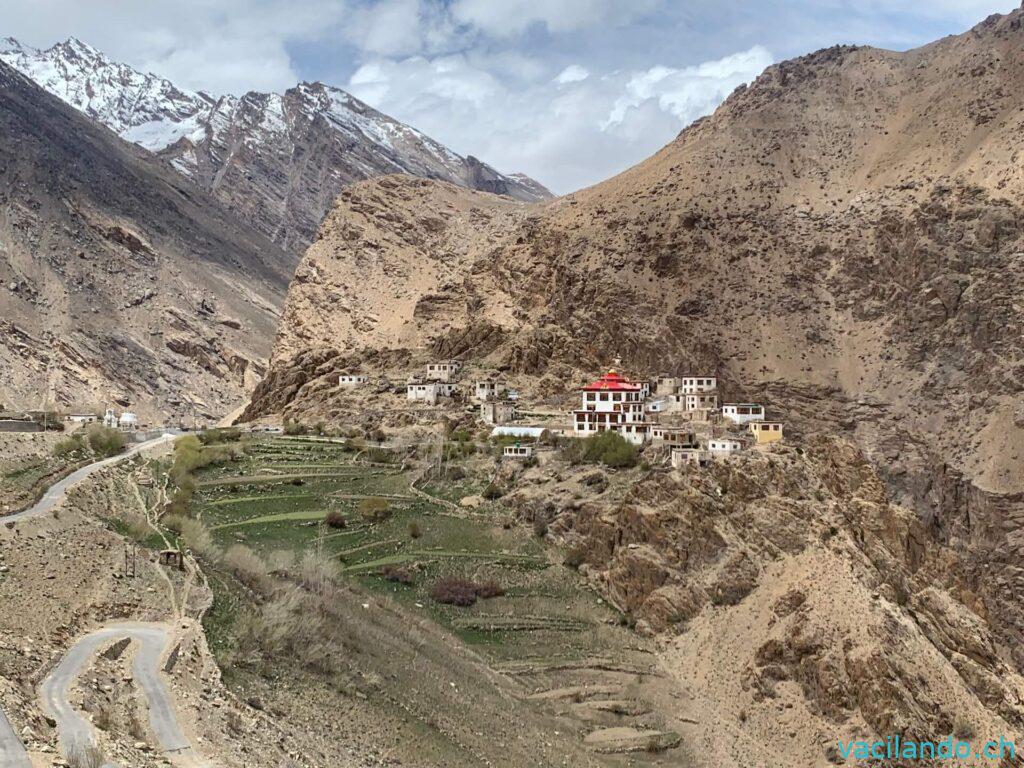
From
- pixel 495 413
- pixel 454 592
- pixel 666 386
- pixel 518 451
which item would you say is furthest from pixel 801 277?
pixel 454 592

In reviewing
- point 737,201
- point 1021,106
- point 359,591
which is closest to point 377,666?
point 359,591

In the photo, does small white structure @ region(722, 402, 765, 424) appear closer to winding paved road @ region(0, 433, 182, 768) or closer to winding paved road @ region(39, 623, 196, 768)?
winding paved road @ region(0, 433, 182, 768)

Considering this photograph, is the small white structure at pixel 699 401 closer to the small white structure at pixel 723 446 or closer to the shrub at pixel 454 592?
the small white structure at pixel 723 446

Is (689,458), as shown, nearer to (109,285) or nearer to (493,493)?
(493,493)

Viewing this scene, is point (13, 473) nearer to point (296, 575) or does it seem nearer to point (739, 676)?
point (296, 575)

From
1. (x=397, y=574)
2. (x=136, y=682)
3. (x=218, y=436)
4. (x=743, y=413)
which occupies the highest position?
(x=743, y=413)

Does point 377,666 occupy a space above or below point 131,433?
below
